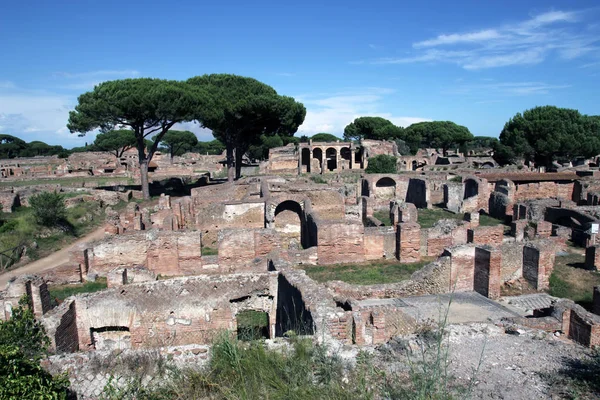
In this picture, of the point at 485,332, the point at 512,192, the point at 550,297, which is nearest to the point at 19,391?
the point at 485,332

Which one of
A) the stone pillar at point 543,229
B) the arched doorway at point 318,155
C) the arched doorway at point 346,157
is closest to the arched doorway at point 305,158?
the arched doorway at point 318,155

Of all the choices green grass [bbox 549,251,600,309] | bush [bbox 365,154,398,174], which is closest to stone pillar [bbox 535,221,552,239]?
green grass [bbox 549,251,600,309]

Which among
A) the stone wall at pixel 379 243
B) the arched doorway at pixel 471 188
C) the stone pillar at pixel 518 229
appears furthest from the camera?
the arched doorway at pixel 471 188

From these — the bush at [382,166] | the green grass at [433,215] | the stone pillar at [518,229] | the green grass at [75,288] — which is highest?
the bush at [382,166]

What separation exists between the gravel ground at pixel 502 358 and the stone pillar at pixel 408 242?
7868mm

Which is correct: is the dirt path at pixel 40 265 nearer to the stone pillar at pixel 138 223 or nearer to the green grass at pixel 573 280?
the stone pillar at pixel 138 223

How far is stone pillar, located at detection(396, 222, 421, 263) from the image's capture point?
14719mm

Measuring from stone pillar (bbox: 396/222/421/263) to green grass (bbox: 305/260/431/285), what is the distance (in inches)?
12.1

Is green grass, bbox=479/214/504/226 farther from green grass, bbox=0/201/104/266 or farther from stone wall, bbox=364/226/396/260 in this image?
green grass, bbox=0/201/104/266

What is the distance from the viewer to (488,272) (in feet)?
34.9

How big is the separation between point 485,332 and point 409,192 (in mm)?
25598

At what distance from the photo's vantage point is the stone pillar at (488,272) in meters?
10.6

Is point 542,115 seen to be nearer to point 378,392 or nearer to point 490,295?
point 490,295

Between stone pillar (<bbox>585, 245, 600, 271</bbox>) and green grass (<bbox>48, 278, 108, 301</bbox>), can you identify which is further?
stone pillar (<bbox>585, 245, 600, 271</bbox>)
